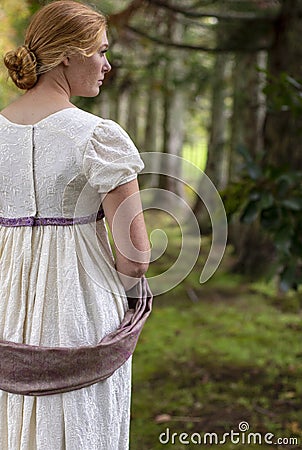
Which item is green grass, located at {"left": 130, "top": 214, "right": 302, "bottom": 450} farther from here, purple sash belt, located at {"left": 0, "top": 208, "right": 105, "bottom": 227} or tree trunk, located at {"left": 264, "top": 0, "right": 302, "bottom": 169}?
purple sash belt, located at {"left": 0, "top": 208, "right": 105, "bottom": 227}

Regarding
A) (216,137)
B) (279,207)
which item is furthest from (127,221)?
(216,137)

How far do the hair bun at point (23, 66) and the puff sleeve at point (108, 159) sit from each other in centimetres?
19

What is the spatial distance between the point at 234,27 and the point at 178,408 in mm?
2851

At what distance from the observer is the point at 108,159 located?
4.54 feet

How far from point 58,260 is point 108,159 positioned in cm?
25

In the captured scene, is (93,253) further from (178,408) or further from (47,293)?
(178,408)

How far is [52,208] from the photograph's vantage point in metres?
1.45

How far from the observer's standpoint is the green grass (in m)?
3.11

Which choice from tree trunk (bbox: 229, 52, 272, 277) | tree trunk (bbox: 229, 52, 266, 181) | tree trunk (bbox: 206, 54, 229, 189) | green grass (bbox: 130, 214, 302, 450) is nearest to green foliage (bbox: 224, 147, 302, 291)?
green grass (bbox: 130, 214, 302, 450)

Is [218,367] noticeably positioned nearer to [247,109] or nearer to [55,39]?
[55,39]

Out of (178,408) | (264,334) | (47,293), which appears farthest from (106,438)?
(264,334)

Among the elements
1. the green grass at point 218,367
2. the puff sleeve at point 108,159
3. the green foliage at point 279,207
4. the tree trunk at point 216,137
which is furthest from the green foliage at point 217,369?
the tree trunk at point 216,137


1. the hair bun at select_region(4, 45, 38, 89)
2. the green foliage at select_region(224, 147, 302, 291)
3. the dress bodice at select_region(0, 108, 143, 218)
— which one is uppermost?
the hair bun at select_region(4, 45, 38, 89)

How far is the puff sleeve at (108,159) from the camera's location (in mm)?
1376
